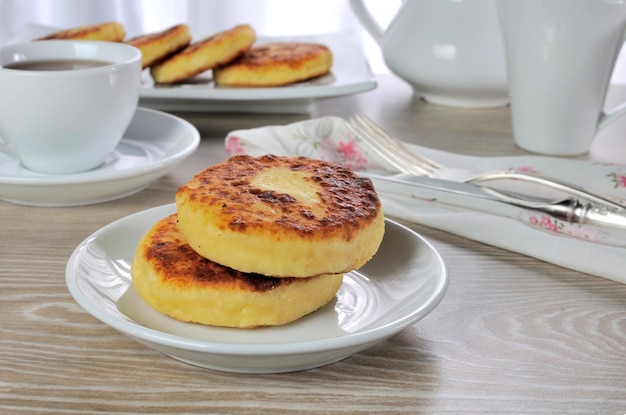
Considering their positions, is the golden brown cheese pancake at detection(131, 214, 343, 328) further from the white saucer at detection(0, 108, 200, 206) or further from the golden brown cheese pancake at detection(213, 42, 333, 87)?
the golden brown cheese pancake at detection(213, 42, 333, 87)

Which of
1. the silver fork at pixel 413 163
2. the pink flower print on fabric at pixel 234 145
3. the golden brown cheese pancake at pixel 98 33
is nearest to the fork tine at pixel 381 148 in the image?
the silver fork at pixel 413 163

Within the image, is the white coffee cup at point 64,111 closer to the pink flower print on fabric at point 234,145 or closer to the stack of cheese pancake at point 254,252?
the pink flower print on fabric at point 234,145

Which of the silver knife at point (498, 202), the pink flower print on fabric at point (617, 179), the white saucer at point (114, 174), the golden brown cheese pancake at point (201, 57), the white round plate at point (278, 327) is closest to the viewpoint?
the white round plate at point (278, 327)

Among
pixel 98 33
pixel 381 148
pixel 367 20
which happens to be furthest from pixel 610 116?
pixel 98 33

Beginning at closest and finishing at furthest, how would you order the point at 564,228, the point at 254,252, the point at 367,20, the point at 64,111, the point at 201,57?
the point at 254,252 → the point at 564,228 → the point at 64,111 → the point at 201,57 → the point at 367,20

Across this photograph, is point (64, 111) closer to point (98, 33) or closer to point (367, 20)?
point (98, 33)

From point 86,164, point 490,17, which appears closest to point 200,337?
point 86,164

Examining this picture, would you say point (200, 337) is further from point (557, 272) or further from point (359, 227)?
point (557, 272)
